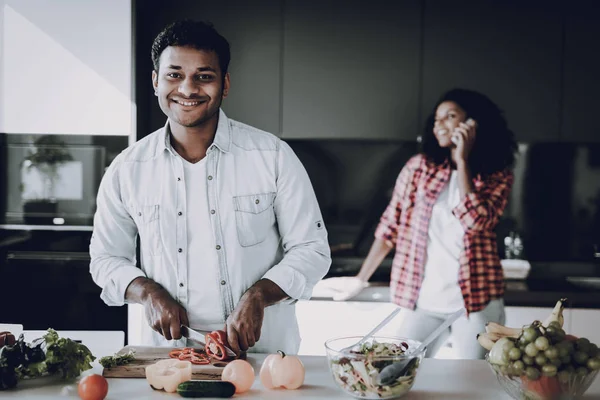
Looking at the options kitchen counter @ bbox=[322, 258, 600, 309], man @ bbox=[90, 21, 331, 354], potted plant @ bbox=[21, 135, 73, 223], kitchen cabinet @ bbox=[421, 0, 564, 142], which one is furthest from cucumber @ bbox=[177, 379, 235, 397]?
kitchen cabinet @ bbox=[421, 0, 564, 142]

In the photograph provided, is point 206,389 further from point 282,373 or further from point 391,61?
point 391,61

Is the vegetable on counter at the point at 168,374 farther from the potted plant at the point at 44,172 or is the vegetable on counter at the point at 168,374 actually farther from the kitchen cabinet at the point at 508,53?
the kitchen cabinet at the point at 508,53

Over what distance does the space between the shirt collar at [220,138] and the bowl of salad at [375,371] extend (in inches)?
32.0

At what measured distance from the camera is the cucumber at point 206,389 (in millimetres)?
1430

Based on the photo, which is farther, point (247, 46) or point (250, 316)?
point (247, 46)

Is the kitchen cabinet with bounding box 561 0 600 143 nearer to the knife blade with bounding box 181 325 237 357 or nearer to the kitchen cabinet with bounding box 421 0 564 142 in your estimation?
the kitchen cabinet with bounding box 421 0 564 142

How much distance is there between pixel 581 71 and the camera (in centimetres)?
340

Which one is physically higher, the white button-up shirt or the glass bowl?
the white button-up shirt

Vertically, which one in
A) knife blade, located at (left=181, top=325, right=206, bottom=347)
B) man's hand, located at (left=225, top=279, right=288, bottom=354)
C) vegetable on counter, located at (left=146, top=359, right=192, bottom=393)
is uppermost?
man's hand, located at (left=225, top=279, right=288, bottom=354)

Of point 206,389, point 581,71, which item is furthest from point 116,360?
point 581,71

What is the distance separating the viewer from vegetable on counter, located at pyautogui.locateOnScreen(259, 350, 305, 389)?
149cm

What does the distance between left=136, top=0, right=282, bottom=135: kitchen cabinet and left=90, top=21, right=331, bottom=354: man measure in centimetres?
140

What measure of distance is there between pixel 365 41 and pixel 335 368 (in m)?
2.31

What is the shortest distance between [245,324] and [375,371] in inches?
17.1
